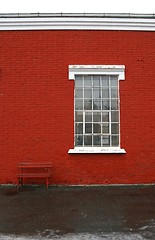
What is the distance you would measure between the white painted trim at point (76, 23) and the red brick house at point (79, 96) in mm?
29

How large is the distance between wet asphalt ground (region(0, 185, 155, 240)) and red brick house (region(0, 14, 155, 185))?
73 cm

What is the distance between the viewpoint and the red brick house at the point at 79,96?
9602 millimetres

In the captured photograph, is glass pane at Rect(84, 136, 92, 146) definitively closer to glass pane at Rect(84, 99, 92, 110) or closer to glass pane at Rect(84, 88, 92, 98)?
glass pane at Rect(84, 99, 92, 110)

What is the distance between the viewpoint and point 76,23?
9.73 meters

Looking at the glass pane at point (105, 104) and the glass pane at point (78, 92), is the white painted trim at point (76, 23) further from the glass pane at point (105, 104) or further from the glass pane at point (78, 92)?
the glass pane at point (105, 104)

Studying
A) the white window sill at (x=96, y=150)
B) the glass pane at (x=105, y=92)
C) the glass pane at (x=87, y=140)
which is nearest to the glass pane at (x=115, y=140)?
the white window sill at (x=96, y=150)

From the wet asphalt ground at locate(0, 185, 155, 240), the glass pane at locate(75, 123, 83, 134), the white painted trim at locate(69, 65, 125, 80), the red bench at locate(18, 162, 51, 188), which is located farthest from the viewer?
the glass pane at locate(75, 123, 83, 134)

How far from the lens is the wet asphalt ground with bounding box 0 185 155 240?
559 cm

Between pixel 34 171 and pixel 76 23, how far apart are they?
461 centimetres

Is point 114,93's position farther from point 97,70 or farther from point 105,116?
point 97,70

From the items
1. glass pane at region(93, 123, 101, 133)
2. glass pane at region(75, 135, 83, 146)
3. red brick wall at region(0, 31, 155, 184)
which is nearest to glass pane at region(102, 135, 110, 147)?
glass pane at region(93, 123, 101, 133)

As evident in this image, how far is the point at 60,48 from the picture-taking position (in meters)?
9.75

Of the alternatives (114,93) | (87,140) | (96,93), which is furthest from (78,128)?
(114,93)

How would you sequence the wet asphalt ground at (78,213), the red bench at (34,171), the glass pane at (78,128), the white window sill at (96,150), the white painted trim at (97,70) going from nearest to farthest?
the wet asphalt ground at (78,213) → the red bench at (34,171) → the white window sill at (96,150) → the white painted trim at (97,70) → the glass pane at (78,128)
